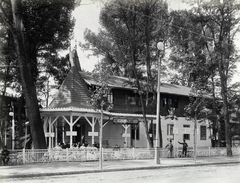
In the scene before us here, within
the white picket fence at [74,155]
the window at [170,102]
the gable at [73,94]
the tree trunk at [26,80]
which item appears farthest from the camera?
the window at [170,102]

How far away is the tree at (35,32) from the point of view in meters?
22.2

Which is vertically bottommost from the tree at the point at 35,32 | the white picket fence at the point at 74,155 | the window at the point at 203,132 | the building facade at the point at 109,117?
the white picket fence at the point at 74,155

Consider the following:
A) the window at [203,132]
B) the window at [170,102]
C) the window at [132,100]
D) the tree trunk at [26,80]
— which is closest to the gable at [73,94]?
the tree trunk at [26,80]

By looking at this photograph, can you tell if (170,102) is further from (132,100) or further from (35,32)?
(35,32)

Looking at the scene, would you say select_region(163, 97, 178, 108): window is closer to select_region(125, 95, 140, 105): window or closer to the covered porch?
select_region(125, 95, 140, 105): window

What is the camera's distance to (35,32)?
30656 millimetres

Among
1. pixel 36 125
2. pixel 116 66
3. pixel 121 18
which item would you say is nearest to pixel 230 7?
pixel 121 18

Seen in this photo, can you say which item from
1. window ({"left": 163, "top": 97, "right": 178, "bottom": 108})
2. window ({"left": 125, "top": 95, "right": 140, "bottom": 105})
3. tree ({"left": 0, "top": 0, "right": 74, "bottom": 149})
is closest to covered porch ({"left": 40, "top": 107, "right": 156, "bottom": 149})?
window ({"left": 125, "top": 95, "right": 140, "bottom": 105})

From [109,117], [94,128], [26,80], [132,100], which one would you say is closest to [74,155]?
[26,80]

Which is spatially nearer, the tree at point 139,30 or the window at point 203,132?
the tree at point 139,30

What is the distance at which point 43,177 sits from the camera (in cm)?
1496

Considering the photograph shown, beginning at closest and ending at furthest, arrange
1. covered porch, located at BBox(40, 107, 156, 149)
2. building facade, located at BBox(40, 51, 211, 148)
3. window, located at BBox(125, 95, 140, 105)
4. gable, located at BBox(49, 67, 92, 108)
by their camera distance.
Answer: building facade, located at BBox(40, 51, 211, 148) → gable, located at BBox(49, 67, 92, 108) → covered porch, located at BBox(40, 107, 156, 149) → window, located at BBox(125, 95, 140, 105)

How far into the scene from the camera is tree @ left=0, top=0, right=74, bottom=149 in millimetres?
22250

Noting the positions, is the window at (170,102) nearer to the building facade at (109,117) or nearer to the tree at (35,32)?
the building facade at (109,117)
